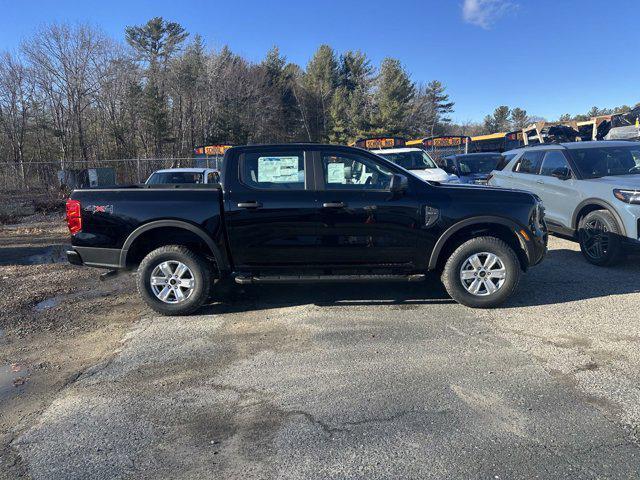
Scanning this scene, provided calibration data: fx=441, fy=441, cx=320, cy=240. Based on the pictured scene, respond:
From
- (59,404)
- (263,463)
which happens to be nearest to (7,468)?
(59,404)

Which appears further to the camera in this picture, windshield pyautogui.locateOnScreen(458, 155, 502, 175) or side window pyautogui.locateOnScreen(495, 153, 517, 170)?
windshield pyautogui.locateOnScreen(458, 155, 502, 175)

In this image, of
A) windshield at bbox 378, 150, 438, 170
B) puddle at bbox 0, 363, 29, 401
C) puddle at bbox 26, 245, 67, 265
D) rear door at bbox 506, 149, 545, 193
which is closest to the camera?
puddle at bbox 0, 363, 29, 401

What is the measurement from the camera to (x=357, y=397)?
3.33m

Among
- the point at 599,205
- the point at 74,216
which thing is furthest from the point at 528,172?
the point at 74,216

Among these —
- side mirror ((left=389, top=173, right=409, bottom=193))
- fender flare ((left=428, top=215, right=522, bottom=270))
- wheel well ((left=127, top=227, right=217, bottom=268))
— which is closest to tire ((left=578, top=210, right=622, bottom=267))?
fender flare ((left=428, top=215, right=522, bottom=270))

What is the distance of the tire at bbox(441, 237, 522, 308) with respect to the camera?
199 inches

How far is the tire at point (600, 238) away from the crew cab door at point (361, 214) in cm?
357

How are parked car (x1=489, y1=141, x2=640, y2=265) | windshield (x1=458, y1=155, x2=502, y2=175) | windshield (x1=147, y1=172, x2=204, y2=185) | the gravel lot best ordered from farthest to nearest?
windshield (x1=458, y1=155, x2=502, y2=175) → windshield (x1=147, y1=172, x2=204, y2=185) → parked car (x1=489, y1=141, x2=640, y2=265) → the gravel lot

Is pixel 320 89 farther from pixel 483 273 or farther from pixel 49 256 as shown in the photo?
pixel 483 273

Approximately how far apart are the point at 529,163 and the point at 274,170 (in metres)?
6.01

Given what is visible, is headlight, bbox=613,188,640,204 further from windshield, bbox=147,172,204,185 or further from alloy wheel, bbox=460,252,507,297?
windshield, bbox=147,172,204,185

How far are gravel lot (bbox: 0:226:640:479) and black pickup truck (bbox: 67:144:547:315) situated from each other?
460mm

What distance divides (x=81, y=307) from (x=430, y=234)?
442 centimetres

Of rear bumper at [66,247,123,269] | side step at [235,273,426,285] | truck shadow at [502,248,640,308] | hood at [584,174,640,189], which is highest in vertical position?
hood at [584,174,640,189]
